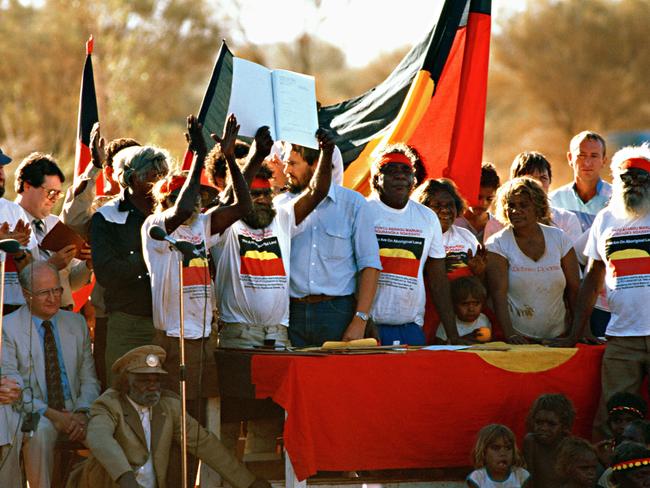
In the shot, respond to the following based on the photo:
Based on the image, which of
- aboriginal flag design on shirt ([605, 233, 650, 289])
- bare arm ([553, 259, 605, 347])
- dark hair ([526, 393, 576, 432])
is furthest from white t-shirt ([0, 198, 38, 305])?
aboriginal flag design on shirt ([605, 233, 650, 289])

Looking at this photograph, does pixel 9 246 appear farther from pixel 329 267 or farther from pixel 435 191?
pixel 435 191

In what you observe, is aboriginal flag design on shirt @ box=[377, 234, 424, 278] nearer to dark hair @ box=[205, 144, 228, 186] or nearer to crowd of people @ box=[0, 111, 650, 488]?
crowd of people @ box=[0, 111, 650, 488]

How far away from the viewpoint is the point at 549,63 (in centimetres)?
3941

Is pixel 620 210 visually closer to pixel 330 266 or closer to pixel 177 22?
pixel 330 266

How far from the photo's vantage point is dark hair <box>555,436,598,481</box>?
8547 millimetres

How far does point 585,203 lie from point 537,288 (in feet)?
5.27

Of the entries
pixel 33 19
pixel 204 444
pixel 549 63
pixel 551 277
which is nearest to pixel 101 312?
pixel 204 444

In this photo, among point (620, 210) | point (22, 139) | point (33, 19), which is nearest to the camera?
point (620, 210)

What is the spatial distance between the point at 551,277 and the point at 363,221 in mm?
1337

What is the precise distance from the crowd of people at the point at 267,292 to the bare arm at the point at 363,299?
1cm

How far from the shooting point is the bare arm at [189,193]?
8.33 metres

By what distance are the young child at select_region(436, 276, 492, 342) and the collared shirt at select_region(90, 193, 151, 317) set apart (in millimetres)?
2094

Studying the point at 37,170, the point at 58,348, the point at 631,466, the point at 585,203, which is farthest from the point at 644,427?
the point at 37,170

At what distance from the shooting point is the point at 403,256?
943cm
